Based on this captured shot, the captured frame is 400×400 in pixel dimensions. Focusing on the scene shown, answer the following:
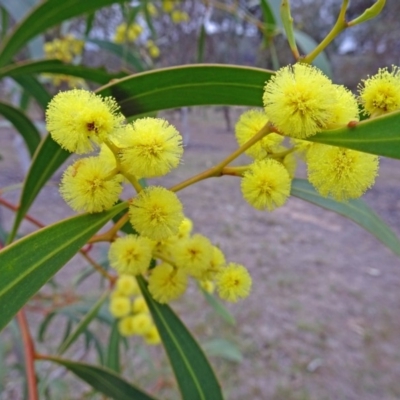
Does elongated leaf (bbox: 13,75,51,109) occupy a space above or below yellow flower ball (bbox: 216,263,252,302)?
above

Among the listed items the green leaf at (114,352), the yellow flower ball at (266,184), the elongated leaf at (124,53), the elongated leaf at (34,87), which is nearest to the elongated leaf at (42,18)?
the elongated leaf at (34,87)

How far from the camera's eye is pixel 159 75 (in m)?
0.47

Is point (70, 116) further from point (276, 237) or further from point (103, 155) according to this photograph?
point (276, 237)

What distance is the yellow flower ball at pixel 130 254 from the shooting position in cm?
47

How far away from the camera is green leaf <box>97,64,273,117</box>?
17.6 inches

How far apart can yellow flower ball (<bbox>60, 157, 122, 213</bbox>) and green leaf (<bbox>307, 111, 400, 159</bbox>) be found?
213mm

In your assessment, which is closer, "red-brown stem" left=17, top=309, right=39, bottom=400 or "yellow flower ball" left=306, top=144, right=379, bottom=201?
"yellow flower ball" left=306, top=144, right=379, bottom=201

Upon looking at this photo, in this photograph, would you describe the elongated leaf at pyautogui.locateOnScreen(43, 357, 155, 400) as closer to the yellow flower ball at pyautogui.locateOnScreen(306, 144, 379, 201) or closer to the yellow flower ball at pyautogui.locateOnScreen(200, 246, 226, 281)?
the yellow flower ball at pyautogui.locateOnScreen(200, 246, 226, 281)

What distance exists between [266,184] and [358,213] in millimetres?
372

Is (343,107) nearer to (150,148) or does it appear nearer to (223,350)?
(150,148)

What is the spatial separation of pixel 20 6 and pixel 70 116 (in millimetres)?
914

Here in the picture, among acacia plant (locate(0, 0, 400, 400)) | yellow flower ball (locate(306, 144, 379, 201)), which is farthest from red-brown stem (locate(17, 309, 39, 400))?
yellow flower ball (locate(306, 144, 379, 201))

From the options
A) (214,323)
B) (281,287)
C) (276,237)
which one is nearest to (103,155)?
(214,323)

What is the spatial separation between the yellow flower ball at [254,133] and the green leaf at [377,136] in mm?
104
